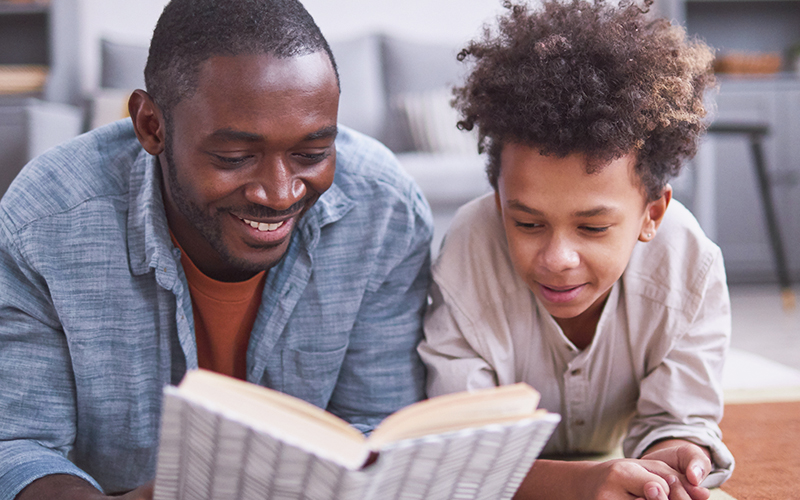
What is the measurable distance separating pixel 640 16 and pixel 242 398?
0.82m

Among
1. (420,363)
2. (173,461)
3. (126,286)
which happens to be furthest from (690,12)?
(173,461)

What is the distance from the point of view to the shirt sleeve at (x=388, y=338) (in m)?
1.10

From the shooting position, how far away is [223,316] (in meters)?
1.08

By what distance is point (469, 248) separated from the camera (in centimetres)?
111

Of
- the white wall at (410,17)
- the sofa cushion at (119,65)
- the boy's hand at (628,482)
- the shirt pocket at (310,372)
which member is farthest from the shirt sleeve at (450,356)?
the white wall at (410,17)

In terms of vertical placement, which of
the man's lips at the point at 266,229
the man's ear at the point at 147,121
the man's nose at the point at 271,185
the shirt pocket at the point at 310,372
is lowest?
the shirt pocket at the point at 310,372

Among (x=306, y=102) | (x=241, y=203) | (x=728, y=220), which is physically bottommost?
(x=728, y=220)

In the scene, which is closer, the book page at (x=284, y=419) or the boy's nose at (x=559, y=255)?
the book page at (x=284, y=419)

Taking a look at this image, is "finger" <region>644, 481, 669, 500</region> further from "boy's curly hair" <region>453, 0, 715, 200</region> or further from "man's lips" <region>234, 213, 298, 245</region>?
"man's lips" <region>234, 213, 298, 245</region>

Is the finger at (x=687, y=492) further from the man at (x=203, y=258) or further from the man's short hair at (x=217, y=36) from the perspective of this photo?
the man's short hair at (x=217, y=36)

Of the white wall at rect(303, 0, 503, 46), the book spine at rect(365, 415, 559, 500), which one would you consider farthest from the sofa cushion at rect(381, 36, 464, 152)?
the book spine at rect(365, 415, 559, 500)

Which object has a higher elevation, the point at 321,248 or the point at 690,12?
the point at 690,12

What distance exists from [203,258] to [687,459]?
694 mm

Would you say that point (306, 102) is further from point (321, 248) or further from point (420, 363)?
point (420, 363)
